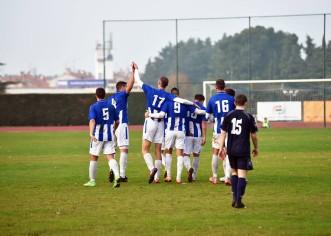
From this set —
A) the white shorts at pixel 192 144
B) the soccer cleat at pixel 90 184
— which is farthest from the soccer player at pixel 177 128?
the soccer cleat at pixel 90 184

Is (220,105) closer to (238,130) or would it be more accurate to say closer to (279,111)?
(238,130)

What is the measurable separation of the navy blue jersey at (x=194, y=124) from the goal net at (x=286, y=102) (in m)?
33.5

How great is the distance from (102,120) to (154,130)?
3.82 ft

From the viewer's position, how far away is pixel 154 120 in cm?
1800

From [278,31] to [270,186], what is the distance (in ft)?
144

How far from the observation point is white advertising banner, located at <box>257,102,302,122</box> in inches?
2071

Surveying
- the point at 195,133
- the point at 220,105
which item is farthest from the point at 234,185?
the point at 195,133

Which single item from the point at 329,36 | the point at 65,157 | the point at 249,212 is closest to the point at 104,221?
the point at 249,212

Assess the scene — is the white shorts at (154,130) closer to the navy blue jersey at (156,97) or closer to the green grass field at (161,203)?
the navy blue jersey at (156,97)

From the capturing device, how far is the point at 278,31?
5953 centimetres

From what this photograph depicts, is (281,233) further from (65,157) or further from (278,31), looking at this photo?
(278,31)

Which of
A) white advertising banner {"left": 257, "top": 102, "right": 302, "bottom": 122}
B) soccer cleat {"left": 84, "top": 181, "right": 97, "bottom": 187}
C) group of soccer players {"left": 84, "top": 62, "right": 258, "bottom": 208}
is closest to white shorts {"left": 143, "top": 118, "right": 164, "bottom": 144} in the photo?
group of soccer players {"left": 84, "top": 62, "right": 258, "bottom": 208}

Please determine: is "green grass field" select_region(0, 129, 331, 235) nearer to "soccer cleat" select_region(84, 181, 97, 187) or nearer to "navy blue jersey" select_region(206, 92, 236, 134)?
"soccer cleat" select_region(84, 181, 97, 187)

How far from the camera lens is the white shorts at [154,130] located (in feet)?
58.8
